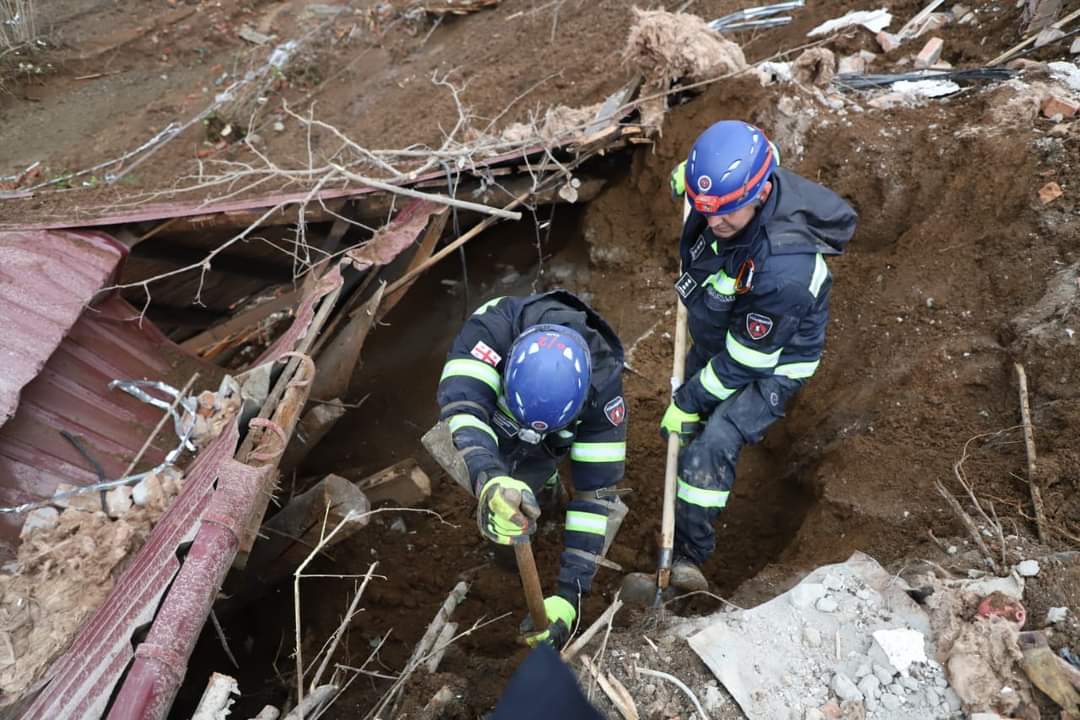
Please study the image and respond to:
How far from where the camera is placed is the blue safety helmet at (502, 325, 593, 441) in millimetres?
2486

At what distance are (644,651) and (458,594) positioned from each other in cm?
105

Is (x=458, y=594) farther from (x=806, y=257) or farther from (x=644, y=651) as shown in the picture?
(x=806, y=257)

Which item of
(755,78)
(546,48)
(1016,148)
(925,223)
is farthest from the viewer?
(546,48)

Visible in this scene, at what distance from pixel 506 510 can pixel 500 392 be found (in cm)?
62

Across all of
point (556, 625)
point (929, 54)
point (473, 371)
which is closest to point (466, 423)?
point (473, 371)

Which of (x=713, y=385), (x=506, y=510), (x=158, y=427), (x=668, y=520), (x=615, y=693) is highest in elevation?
(x=158, y=427)

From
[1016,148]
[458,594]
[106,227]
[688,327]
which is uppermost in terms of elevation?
[106,227]

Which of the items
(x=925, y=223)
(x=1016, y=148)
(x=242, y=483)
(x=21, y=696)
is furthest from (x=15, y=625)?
(x=1016, y=148)

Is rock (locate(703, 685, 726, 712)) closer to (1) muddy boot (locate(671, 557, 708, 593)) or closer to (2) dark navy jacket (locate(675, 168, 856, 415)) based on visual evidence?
(1) muddy boot (locate(671, 557, 708, 593))

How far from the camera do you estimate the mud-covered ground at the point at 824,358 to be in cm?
316

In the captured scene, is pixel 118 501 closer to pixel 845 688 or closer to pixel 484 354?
pixel 484 354

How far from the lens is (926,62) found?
15.8ft

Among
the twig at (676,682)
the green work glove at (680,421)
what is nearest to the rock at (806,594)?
the twig at (676,682)

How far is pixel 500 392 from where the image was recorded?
288 centimetres
